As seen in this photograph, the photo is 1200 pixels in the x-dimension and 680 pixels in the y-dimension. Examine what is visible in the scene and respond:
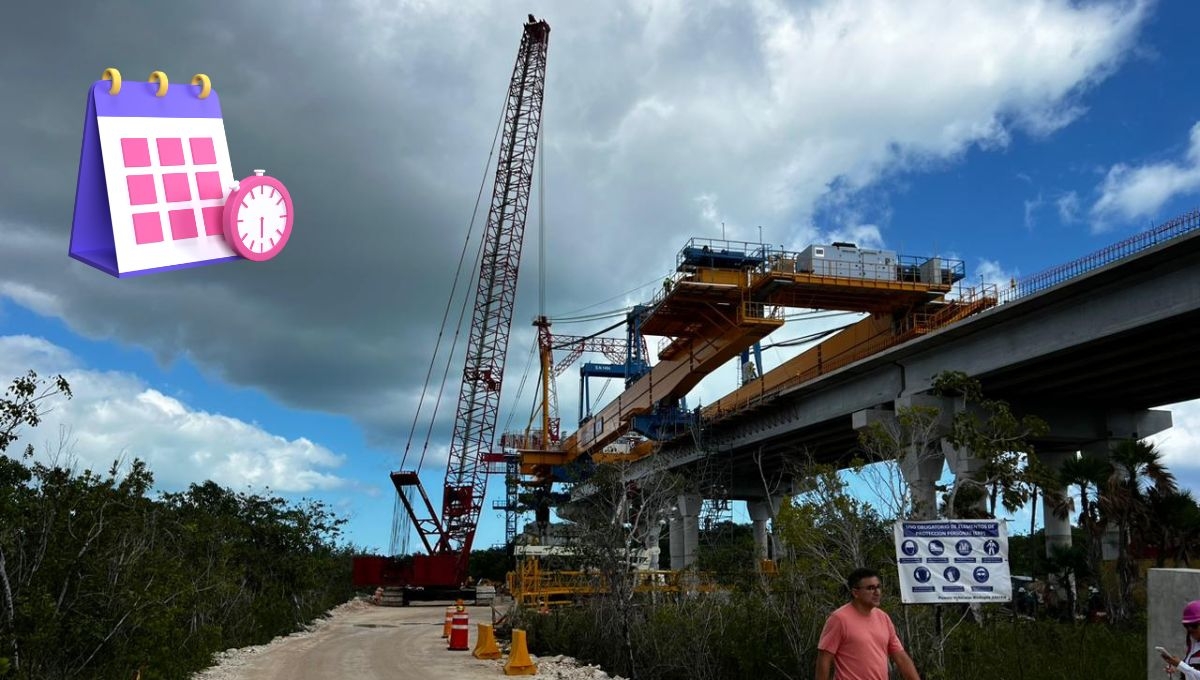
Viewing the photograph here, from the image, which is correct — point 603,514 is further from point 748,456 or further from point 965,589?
point 748,456

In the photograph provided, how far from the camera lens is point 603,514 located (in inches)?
808

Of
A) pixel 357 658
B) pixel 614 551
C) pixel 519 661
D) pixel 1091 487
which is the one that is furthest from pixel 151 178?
pixel 1091 487

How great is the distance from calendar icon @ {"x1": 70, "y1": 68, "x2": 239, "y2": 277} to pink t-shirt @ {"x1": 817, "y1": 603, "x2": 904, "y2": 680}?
4.80 metres

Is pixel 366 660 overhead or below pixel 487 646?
below

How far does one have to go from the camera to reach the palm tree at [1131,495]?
25641 mm

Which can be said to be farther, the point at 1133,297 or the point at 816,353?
the point at 816,353

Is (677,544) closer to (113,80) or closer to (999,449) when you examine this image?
(999,449)

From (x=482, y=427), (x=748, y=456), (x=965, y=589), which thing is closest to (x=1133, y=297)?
(x=965, y=589)

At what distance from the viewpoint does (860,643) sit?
639 cm

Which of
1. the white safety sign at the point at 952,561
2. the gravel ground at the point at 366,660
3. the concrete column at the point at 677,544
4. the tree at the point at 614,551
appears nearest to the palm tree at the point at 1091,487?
the tree at the point at 614,551

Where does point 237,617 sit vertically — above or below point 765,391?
below

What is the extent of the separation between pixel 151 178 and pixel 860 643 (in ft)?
17.3

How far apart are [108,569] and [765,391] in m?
35.9

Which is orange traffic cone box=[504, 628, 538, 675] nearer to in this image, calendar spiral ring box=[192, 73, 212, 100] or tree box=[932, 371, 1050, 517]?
tree box=[932, 371, 1050, 517]
